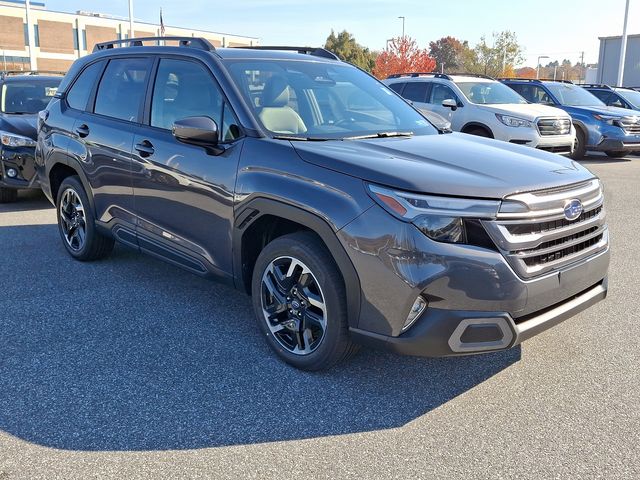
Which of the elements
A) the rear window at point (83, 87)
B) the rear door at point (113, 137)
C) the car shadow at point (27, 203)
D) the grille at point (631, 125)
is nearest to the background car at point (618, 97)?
the grille at point (631, 125)

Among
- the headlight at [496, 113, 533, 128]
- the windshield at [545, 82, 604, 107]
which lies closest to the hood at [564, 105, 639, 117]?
the windshield at [545, 82, 604, 107]

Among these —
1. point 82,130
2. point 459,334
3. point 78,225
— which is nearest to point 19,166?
point 78,225

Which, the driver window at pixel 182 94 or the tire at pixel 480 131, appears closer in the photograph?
the driver window at pixel 182 94

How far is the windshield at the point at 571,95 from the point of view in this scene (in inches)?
598

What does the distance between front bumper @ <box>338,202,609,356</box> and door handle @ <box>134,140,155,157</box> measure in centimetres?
197

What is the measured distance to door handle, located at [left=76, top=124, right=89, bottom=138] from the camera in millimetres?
5325

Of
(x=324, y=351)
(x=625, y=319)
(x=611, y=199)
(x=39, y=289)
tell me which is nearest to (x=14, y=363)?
(x=39, y=289)

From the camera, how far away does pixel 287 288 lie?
3633 mm

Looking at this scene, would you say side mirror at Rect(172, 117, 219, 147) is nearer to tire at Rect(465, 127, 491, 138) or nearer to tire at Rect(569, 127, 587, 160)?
tire at Rect(465, 127, 491, 138)

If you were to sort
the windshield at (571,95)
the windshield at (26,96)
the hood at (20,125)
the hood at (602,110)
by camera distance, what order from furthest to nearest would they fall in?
the windshield at (571,95) → the hood at (602,110) → the windshield at (26,96) → the hood at (20,125)

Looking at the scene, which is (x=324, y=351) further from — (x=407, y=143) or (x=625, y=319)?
(x=625, y=319)

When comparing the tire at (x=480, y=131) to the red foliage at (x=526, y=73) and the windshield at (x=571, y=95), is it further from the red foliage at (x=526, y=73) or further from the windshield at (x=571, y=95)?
the red foliage at (x=526, y=73)

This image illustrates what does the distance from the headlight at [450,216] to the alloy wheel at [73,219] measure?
12.0 ft

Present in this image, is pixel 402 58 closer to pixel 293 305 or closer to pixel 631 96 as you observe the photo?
pixel 631 96
